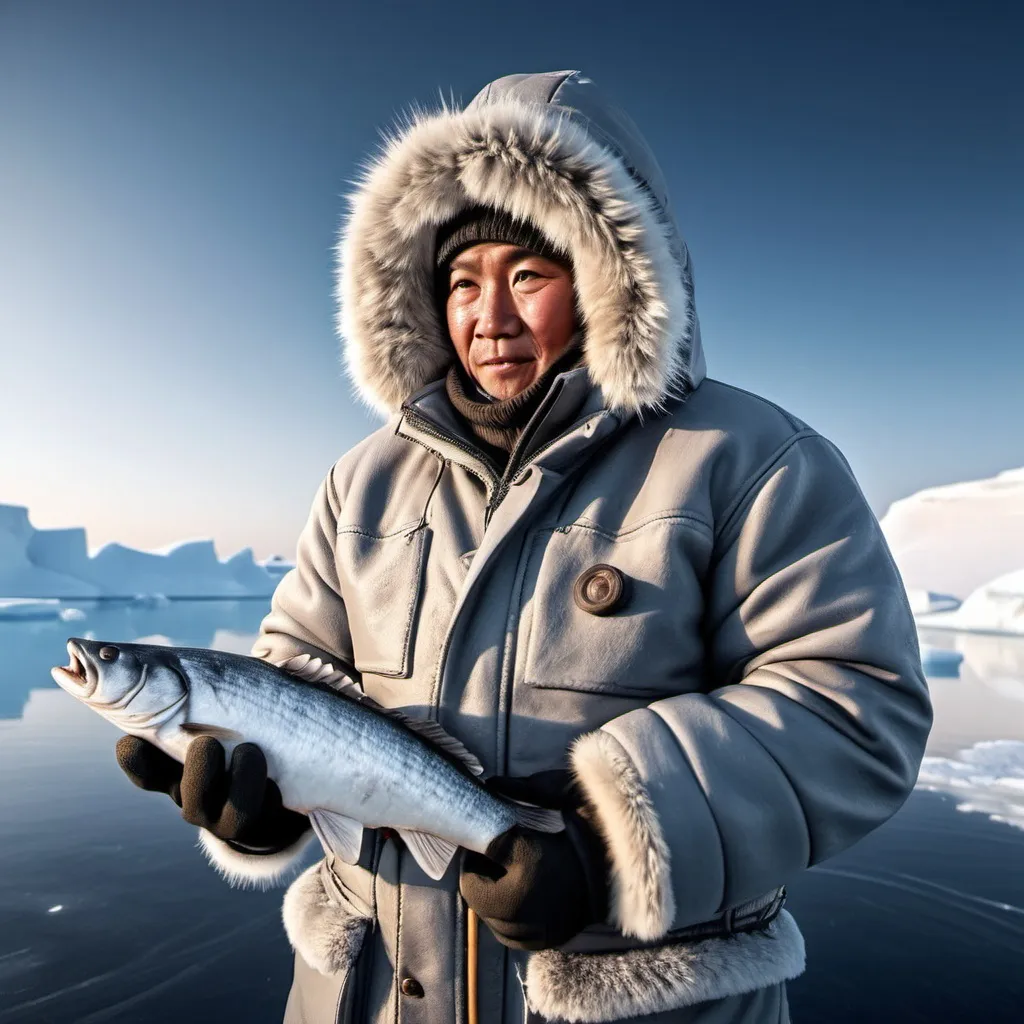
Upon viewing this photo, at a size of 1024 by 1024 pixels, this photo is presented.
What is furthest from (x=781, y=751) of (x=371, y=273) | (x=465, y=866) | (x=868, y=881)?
(x=868, y=881)

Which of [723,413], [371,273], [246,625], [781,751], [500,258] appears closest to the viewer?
[781,751]

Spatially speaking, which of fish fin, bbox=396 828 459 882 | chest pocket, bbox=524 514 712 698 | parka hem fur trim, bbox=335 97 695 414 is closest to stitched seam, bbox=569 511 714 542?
chest pocket, bbox=524 514 712 698

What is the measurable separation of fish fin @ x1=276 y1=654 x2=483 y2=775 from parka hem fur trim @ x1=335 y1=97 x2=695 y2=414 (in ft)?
2.86

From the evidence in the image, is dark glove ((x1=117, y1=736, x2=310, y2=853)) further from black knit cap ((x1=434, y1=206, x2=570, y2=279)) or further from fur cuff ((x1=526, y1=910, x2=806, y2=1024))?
black knit cap ((x1=434, y1=206, x2=570, y2=279))

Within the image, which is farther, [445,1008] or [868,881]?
[868,881]

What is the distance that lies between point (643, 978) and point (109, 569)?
38473 millimetres

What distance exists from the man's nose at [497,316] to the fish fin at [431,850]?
4.02 feet

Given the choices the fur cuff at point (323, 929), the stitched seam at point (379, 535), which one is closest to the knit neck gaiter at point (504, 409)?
the stitched seam at point (379, 535)

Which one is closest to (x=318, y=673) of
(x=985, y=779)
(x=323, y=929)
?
(x=323, y=929)

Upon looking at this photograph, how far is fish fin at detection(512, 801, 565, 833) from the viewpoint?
1.29m

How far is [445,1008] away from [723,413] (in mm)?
1447

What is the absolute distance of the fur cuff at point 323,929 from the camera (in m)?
1.50

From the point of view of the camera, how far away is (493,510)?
168cm

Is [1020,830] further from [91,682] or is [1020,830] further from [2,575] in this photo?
[2,575]
